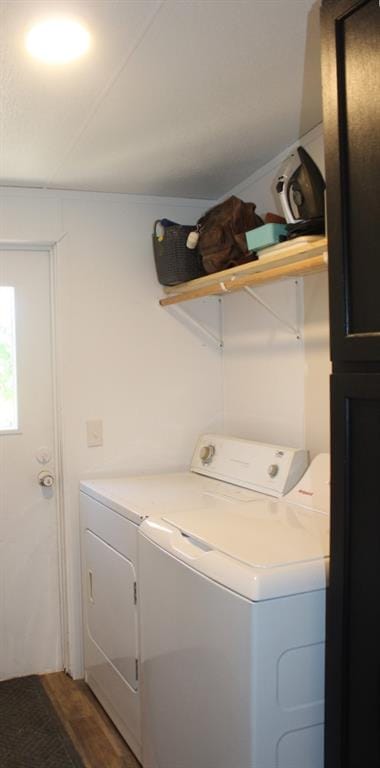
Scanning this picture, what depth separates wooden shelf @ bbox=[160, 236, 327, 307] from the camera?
1934mm

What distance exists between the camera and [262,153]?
2457 mm

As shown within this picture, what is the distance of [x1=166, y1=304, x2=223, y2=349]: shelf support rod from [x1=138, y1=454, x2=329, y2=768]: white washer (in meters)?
1.26

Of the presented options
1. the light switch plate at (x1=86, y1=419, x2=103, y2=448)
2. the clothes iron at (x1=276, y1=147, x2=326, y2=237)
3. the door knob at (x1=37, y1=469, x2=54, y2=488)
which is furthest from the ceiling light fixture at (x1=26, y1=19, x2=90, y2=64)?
the door knob at (x1=37, y1=469, x2=54, y2=488)

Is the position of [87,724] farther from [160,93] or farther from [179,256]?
[160,93]

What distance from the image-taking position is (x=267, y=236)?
2143mm

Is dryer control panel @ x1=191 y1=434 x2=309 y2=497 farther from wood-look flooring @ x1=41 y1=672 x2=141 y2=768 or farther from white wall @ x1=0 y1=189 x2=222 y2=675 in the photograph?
wood-look flooring @ x1=41 y1=672 x2=141 y2=768

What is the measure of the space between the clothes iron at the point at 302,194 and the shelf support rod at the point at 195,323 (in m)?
1.06

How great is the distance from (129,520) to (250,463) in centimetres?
56

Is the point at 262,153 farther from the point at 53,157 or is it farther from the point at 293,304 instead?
the point at 53,157

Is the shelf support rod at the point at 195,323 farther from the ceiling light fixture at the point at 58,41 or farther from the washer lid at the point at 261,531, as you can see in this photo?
the ceiling light fixture at the point at 58,41

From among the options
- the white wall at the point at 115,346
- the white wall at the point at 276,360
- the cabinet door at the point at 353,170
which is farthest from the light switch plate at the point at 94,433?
the cabinet door at the point at 353,170

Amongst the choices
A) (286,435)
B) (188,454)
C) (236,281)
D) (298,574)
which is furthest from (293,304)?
(298,574)

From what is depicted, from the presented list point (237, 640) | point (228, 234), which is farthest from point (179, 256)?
point (237, 640)

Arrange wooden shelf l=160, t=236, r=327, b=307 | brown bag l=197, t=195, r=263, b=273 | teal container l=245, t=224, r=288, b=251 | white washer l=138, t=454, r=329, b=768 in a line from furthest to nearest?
brown bag l=197, t=195, r=263, b=273, teal container l=245, t=224, r=288, b=251, wooden shelf l=160, t=236, r=327, b=307, white washer l=138, t=454, r=329, b=768
